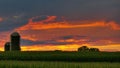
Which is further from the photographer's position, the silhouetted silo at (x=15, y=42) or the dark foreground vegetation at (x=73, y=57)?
the silhouetted silo at (x=15, y=42)

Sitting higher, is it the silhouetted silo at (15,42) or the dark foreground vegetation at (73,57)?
the silhouetted silo at (15,42)

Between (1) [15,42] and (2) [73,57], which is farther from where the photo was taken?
(1) [15,42]

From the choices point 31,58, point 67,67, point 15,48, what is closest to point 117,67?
point 67,67

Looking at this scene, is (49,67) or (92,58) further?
(92,58)

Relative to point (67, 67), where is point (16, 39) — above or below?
above

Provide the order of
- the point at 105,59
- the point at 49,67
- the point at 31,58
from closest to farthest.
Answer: the point at 49,67 < the point at 105,59 < the point at 31,58

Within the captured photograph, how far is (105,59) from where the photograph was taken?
68.1 m

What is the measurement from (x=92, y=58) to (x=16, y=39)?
4600cm

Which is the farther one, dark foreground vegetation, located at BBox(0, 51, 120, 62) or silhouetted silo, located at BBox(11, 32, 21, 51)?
silhouetted silo, located at BBox(11, 32, 21, 51)

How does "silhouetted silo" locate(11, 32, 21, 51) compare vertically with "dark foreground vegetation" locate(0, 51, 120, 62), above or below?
above

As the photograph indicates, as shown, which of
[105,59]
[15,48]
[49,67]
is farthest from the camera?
[15,48]

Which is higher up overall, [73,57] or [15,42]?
[15,42]

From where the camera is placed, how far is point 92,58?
6912 cm

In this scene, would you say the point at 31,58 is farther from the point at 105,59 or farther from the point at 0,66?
the point at 0,66
